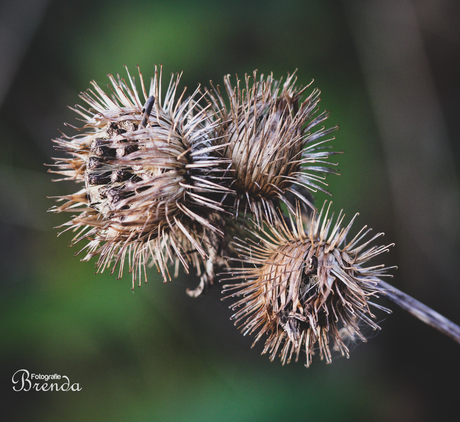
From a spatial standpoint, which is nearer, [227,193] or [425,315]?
[227,193]

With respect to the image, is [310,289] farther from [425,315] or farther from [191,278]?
[191,278]

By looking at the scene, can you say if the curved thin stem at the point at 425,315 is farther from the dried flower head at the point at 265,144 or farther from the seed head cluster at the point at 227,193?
the dried flower head at the point at 265,144

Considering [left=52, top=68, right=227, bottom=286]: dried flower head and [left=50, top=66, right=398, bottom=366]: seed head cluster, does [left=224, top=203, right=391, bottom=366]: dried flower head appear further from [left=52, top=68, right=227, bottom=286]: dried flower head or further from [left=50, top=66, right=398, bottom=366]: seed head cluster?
[left=52, top=68, right=227, bottom=286]: dried flower head

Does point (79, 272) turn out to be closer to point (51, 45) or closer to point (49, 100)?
point (49, 100)


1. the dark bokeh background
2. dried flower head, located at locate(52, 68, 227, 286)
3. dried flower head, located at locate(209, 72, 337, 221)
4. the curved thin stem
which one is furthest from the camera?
the dark bokeh background

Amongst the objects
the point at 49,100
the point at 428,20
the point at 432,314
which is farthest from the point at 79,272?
the point at 428,20

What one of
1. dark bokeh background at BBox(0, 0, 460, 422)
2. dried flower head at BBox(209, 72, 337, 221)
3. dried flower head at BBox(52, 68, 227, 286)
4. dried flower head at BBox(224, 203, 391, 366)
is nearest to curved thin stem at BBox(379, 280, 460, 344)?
dried flower head at BBox(224, 203, 391, 366)

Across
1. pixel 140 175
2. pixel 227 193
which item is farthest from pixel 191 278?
pixel 140 175

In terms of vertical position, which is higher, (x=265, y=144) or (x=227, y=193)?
(x=265, y=144)
